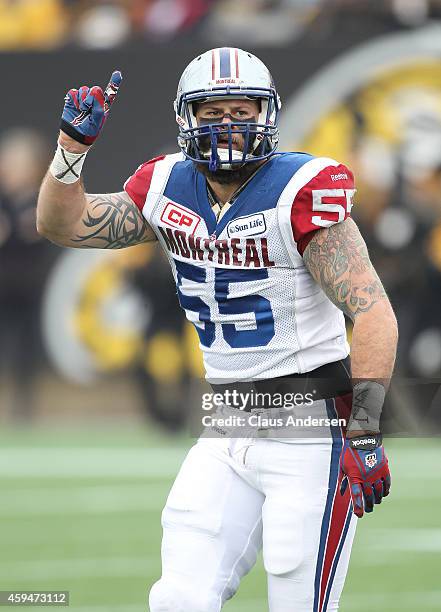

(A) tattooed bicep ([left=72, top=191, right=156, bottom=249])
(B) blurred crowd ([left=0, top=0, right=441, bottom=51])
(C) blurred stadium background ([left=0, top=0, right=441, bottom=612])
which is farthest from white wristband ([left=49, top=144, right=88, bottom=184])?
(B) blurred crowd ([left=0, top=0, right=441, bottom=51])

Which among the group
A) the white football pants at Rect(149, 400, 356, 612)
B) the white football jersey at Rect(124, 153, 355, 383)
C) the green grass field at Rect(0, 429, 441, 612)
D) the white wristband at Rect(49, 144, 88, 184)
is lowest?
the green grass field at Rect(0, 429, 441, 612)

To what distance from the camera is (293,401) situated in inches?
138

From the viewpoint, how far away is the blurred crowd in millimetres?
9773

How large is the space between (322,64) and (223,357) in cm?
652

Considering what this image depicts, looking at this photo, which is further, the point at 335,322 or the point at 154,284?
the point at 154,284

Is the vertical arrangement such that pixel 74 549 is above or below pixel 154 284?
below

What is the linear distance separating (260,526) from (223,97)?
107 cm

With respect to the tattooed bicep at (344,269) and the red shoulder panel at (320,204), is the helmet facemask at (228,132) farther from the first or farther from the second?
the tattooed bicep at (344,269)

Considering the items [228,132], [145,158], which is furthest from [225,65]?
[145,158]

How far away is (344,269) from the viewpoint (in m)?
3.39

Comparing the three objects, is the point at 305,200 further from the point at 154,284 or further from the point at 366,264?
the point at 154,284

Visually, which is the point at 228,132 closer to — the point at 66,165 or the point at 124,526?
the point at 66,165

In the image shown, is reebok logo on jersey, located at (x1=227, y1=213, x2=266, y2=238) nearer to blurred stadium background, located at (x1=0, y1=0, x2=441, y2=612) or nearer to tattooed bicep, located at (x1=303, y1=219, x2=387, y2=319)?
tattooed bicep, located at (x1=303, y1=219, x2=387, y2=319)

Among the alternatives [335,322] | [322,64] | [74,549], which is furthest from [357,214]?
[335,322]
